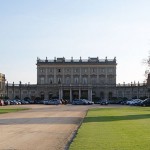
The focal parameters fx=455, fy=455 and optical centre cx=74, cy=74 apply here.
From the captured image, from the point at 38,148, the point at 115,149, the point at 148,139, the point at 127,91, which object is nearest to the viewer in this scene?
the point at 115,149

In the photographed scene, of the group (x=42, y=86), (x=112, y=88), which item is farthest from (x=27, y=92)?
(x=112, y=88)

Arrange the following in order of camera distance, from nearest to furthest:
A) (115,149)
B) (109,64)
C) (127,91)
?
1. (115,149)
2. (127,91)
3. (109,64)

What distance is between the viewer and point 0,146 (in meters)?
19.2

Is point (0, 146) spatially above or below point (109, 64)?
below

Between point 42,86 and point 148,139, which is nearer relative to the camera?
point 148,139

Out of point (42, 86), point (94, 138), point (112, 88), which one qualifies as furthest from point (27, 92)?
point (94, 138)

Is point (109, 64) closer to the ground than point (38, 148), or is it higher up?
higher up

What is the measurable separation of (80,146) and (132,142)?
2.41m

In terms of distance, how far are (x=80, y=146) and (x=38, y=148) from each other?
5.71ft

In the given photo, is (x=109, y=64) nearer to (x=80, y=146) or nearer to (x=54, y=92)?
(x=54, y=92)

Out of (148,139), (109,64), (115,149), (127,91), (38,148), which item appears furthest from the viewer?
(109,64)

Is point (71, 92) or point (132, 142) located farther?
point (71, 92)

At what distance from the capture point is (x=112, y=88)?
634ft

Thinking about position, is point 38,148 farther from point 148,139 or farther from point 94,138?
point 148,139
